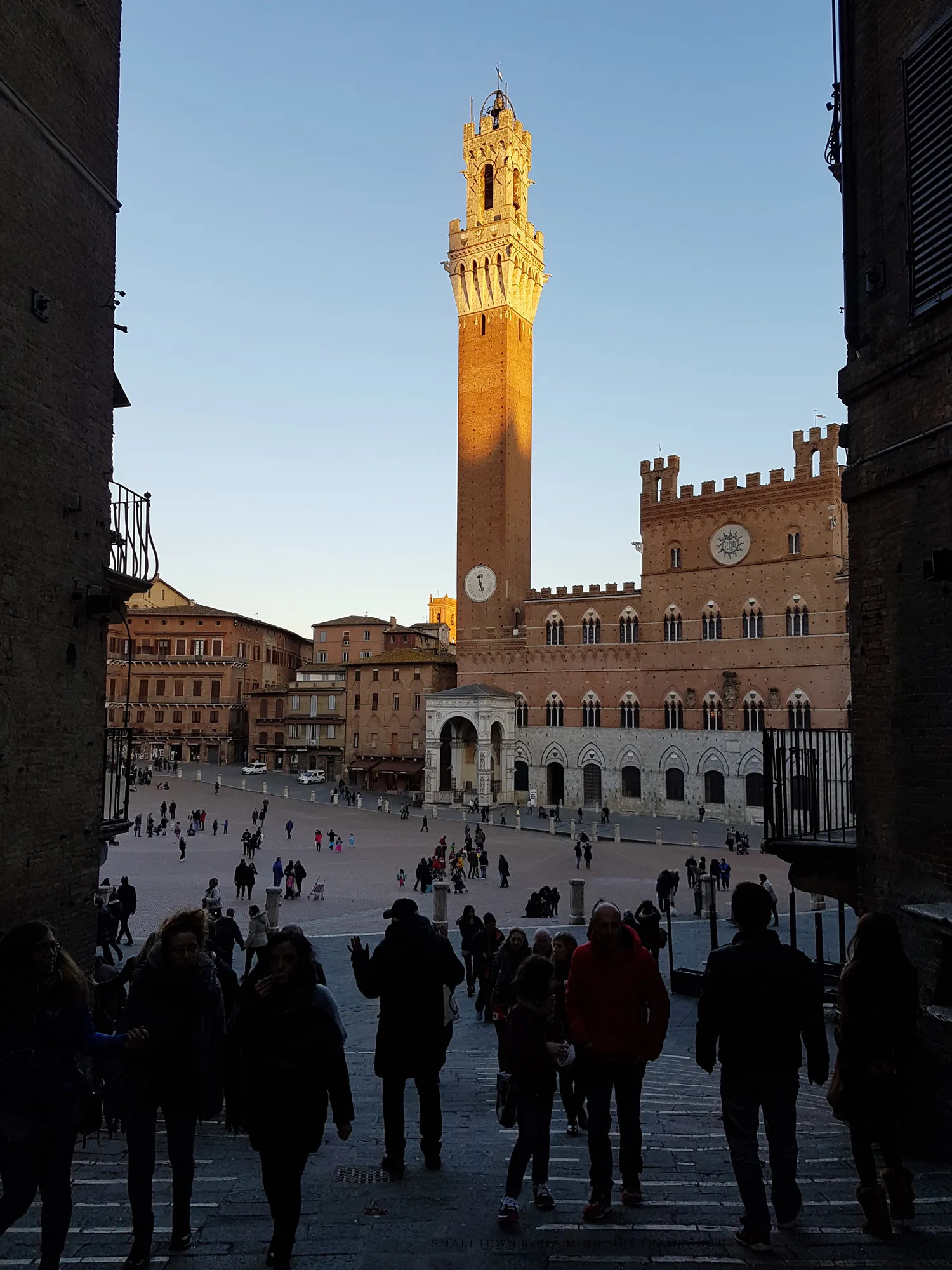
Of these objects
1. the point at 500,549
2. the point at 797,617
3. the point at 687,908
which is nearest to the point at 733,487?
the point at 797,617

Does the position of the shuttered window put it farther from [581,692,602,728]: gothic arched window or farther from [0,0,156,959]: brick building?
[581,692,602,728]: gothic arched window

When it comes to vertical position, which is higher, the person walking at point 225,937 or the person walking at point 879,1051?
the person walking at point 879,1051

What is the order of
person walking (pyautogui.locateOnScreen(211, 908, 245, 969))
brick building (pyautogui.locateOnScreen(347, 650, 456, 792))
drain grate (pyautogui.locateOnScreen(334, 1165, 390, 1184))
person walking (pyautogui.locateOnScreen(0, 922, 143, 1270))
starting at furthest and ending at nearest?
brick building (pyautogui.locateOnScreen(347, 650, 456, 792))
person walking (pyautogui.locateOnScreen(211, 908, 245, 969))
drain grate (pyautogui.locateOnScreen(334, 1165, 390, 1184))
person walking (pyautogui.locateOnScreen(0, 922, 143, 1270))

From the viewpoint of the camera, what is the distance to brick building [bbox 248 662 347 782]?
59.2 meters

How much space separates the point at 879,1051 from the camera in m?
4.12

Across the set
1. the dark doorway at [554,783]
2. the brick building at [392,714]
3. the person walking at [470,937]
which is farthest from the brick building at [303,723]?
the person walking at [470,937]

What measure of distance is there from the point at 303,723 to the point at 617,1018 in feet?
187

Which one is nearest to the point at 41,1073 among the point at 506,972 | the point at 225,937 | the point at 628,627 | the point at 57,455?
the point at 506,972

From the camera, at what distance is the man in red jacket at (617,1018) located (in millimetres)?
4305

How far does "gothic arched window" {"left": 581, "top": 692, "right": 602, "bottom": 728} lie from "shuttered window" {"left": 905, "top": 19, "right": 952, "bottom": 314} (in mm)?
39503

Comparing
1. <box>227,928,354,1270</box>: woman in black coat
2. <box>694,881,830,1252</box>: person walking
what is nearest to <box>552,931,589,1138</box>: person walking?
<box>694,881,830,1252</box>: person walking

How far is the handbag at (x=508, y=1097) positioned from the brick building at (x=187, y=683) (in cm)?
6141

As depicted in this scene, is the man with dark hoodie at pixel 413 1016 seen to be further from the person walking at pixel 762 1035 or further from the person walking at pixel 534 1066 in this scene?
the person walking at pixel 762 1035

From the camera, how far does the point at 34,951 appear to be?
359cm
